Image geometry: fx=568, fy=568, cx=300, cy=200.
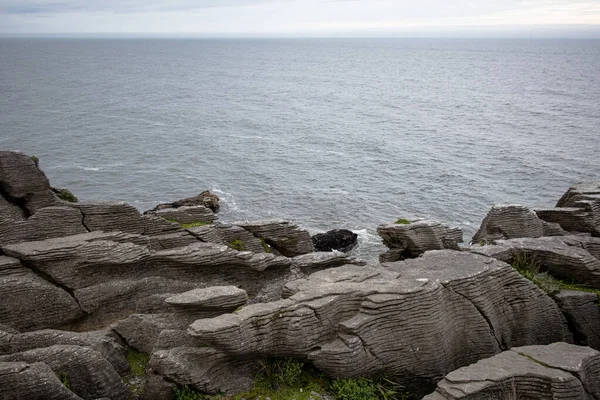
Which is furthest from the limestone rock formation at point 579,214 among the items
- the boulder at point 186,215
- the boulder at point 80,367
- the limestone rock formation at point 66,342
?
the boulder at point 80,367

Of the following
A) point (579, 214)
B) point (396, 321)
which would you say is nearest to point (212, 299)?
point (396, 321)

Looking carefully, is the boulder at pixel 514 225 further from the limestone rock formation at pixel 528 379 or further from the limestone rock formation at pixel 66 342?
the limestone rock formation at pixel 66 342

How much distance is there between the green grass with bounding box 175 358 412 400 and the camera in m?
22.9

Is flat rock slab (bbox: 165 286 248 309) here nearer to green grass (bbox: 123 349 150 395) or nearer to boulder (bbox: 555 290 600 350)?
green grass (bbox: 123 349 150 395)

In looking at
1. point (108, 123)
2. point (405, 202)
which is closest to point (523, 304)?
point (405, 202)

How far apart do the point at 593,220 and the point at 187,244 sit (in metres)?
26.4

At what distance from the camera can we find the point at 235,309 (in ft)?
83.2

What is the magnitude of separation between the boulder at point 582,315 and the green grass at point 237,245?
671 inches

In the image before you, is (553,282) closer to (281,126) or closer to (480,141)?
(480,141)

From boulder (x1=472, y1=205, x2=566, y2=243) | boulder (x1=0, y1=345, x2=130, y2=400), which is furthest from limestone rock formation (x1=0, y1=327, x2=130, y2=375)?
boulder (x1=472, y1=205, x2=566, y2=243)

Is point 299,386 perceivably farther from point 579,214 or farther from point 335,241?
point 335,241

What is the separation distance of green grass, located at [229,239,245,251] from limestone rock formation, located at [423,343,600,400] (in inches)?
564

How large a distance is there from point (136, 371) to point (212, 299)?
15.1 feet

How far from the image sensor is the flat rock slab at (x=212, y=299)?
80.8ft
